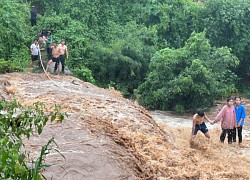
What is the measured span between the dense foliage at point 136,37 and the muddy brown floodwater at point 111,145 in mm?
4749

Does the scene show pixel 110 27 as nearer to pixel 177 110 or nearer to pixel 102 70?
pixel 102 70

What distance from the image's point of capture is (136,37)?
19953 mm

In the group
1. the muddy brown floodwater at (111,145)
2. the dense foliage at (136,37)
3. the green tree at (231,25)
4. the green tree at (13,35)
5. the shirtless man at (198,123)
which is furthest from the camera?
the green tree at (231,25)

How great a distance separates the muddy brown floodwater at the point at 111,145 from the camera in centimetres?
637

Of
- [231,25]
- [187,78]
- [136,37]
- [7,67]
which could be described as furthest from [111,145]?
[231,25]

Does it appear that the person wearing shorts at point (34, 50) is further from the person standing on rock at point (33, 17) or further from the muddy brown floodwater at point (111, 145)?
the person standing on rock at point (33, 17)

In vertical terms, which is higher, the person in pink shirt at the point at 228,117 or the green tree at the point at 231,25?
the green tree at the point at 231,25

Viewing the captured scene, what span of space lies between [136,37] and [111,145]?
43.2 feet

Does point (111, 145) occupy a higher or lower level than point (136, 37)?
lower

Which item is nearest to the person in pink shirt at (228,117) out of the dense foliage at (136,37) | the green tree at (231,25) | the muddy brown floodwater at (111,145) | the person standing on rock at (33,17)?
the muddy brown floodwater at (111,145)

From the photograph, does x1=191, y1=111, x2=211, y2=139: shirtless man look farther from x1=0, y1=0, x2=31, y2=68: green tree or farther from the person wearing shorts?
x1=0, y1=0, x2=31, y2=68: green tree

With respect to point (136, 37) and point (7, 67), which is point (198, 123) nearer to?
point (7, 67)

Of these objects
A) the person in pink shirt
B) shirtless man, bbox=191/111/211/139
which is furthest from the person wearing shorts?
the person in pink shirt

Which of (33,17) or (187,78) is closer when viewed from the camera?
(187,78)
